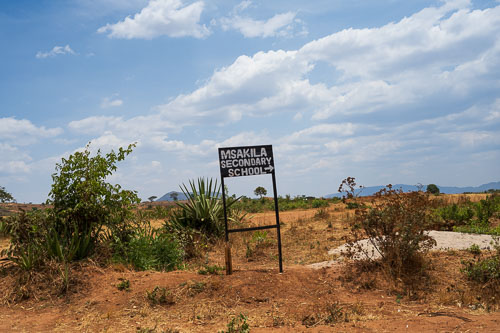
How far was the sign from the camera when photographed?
7762 millimetres

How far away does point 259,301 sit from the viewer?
652 centimetres

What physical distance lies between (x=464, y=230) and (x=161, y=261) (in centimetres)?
825

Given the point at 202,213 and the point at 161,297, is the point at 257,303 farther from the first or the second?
the point at 202,213

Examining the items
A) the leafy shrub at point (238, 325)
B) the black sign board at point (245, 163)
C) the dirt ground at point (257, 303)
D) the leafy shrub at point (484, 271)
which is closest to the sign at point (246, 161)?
the black sign board at point (245, 163)

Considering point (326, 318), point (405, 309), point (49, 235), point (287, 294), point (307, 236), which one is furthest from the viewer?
point (307, 236)

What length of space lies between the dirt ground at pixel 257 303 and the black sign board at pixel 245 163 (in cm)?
89

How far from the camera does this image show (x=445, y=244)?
947 centimetres

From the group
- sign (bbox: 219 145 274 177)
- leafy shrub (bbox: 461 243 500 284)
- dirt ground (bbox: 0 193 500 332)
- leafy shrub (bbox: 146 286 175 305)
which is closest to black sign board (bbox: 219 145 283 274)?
sign (bbox: 219 145 274 177)

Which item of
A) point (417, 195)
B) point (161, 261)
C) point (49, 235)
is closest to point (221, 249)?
point (161, 261)

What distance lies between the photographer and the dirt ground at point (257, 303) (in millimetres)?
5609

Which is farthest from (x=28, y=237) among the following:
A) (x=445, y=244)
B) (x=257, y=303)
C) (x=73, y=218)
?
(x=445, y=244)

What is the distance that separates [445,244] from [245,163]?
17.4 feet

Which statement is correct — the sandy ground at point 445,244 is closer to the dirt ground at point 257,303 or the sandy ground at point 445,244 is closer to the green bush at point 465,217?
the dirt ground at point 257,303

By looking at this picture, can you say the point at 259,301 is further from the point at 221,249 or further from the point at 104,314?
the point at 221,249
